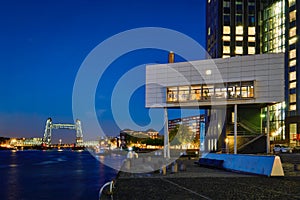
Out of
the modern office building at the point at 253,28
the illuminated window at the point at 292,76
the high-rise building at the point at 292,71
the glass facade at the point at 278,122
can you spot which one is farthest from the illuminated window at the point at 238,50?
the glass facade at the point at 278,122

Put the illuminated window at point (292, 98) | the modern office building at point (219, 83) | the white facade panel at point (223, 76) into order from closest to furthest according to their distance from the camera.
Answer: the white facade panel at point (223, 76) → the modern office building at point (219, 83) → the illuminated window at point (292, 98)

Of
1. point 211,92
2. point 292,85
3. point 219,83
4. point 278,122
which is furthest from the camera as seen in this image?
point 278,122

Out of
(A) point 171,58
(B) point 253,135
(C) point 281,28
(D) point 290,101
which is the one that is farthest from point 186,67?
(C) point 281,28

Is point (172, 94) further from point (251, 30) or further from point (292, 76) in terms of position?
point (251, 30)

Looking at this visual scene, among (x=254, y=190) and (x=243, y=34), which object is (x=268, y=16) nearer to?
(x=243, y=34)

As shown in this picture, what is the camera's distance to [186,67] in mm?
51906

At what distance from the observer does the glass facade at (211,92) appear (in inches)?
1901

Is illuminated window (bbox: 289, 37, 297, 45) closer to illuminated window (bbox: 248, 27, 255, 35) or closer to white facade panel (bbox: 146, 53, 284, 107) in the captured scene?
illuminated window (bbox: 248, 27, 255, 35)

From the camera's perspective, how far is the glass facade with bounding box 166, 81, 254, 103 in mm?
Result: 48281


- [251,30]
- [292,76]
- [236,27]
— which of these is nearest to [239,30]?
[236,27]

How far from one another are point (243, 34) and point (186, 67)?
62.1 meters

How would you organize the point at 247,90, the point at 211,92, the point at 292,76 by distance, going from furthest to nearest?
the point at 292,76
the point at 211,92
the point at 247,90

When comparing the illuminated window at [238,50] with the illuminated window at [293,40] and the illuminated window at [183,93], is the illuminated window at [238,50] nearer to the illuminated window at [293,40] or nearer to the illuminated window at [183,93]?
the illuminated window at [293,40]

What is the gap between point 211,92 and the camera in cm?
5019
